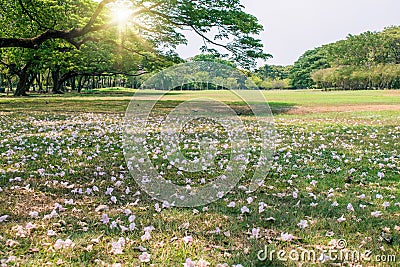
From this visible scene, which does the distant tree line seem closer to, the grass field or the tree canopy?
the tree canopy

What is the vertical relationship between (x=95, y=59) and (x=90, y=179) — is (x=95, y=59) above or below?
above

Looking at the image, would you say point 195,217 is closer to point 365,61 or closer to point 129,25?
point 129,25

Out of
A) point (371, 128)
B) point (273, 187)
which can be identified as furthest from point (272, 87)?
point (273, 187)

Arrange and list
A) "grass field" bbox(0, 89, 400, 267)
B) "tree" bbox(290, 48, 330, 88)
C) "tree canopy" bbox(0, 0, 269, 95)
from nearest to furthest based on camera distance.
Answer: "grass field" bbox(0, 89, 400, 267), "tree canopy" bbox(0, 0, 269, 95), "tree" bbox(290, 48, 330, 88)

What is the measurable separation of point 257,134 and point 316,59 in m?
109

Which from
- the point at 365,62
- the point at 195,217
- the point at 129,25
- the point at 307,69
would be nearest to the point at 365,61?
the point at 365,62

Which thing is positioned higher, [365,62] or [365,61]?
[365,61]

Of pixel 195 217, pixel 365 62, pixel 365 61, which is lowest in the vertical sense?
pixel 195 217

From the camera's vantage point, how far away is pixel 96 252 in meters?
2.64

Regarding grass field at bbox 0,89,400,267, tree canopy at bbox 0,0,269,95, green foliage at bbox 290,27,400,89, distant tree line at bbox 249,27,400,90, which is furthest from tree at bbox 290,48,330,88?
grass field at bbox 0,89,400,267

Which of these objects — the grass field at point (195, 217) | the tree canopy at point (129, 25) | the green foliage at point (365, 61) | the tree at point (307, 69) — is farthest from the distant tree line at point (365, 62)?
the grass field at point (195, 217)

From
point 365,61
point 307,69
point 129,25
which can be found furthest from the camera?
point 307,69

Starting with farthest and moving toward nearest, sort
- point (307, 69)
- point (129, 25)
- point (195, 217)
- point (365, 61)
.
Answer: point (307, 69) < point (365, 61) < point (129, 25) < point (195, 217)

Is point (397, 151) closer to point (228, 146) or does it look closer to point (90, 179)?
point (228, 146)
